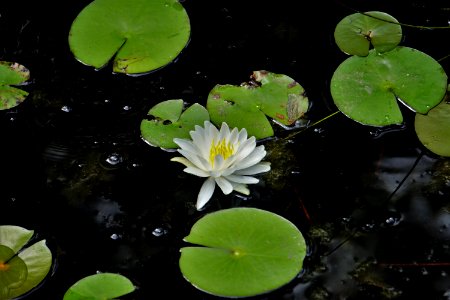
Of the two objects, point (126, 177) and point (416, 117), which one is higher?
point (416, 117)

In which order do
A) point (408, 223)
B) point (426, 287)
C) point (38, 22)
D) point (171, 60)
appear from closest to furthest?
point (426, 287)
point (408, 223)
point (171, 60)
point (38, 22)

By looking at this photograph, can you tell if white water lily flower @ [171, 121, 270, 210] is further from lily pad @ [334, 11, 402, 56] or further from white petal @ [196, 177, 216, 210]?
lily pad @ [334, 11, 402, 56]

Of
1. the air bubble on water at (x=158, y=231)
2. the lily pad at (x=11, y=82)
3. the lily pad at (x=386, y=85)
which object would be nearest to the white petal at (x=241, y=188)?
the air bubble on water at (x=158, y=231)

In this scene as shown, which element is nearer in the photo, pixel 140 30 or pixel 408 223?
pixel 408 223

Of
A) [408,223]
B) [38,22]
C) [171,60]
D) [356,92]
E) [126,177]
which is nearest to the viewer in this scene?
[408,223]

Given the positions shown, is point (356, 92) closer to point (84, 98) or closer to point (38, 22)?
point (84, 98)

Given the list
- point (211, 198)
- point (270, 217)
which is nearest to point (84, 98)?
point (211, 198)

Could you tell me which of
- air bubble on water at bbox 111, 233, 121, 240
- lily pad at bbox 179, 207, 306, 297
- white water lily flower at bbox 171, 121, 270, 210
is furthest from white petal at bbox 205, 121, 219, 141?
air bubble on water at bbox 111, 233, 121, 240
